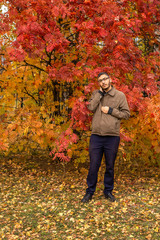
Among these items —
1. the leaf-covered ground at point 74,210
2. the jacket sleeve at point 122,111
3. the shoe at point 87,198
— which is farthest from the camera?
the shoe at point 87,198

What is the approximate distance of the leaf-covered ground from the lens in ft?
11.6

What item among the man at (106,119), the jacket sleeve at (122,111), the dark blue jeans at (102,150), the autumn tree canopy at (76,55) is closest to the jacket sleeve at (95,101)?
the man at (106,119)

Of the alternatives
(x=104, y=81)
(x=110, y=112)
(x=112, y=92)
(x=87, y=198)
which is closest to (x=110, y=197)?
(x=87, y=198)

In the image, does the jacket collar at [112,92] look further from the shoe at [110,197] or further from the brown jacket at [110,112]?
the shoe at [110,197]

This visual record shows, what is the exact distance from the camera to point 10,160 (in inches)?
303

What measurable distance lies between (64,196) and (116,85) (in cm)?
214

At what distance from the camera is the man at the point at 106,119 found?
13.2 feet

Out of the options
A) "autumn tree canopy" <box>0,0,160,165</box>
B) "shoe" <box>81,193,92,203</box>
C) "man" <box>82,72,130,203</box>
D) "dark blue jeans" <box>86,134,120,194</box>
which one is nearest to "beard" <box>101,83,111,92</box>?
"man" <box>82,72,130,203</box>

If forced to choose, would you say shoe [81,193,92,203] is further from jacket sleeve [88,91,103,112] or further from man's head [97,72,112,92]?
man's head [97,72,112,92]

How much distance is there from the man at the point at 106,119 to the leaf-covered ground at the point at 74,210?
0.60m

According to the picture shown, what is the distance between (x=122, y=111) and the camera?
4102mm

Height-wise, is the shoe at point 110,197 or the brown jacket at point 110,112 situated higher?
the brown jacket at point 110,112

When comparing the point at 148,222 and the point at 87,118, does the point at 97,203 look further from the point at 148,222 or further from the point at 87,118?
the point at 87,118

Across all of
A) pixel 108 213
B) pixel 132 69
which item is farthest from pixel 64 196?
pixel 132 69
